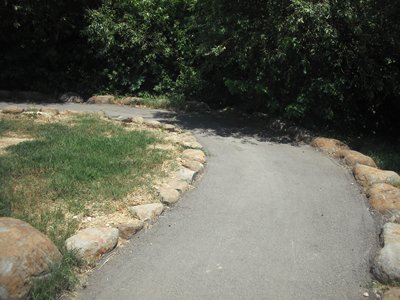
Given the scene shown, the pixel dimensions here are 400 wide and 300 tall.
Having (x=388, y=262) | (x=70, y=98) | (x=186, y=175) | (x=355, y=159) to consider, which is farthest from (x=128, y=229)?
(x=70, y=98)

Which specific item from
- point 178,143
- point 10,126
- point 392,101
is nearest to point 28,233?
point 178,143

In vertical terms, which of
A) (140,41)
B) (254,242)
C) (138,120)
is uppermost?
(140,41)

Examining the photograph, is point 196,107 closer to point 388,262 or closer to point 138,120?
point 138,120

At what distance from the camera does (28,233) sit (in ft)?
13.0

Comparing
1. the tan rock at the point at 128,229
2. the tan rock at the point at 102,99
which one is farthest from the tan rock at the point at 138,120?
the tan rock at the point at 128,229

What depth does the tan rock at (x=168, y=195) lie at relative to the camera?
5996 millimetres

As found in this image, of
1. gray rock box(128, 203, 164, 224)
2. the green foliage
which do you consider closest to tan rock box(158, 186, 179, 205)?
gray rock box(128, 203, 164, 224)

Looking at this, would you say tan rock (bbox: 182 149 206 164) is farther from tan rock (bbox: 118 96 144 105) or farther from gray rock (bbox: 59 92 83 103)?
gray rock (bbox: 59 92 83 103)

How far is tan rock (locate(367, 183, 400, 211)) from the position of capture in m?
5.97

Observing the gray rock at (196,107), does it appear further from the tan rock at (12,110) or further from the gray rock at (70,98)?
the tan rock at (12,110)

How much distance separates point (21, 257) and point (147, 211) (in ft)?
6.87

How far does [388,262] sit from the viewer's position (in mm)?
4453

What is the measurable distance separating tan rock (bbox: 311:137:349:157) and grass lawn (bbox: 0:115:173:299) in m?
3.26

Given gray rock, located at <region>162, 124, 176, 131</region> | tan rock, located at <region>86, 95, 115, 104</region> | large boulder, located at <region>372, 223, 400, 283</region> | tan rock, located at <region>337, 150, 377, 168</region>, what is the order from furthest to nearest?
1. tan rock, located at <region>86, 95, 115, 104</region>
2. gray rock, located at <region>162, 124, 176, 131</region>
3. tan rock, located at <region>337, 150, 377, 168</region>
4. large boulder, located at <region>372, 223, 400, 283</region>
